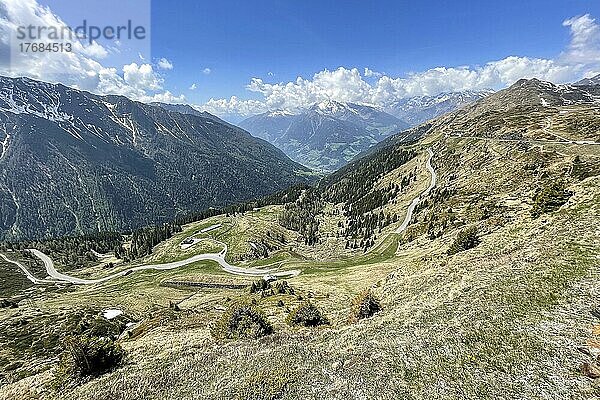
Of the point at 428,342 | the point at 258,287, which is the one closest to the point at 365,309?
the point at 428,342

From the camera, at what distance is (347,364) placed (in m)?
25.6

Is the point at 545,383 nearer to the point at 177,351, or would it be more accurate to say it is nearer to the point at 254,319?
the point at 254,319

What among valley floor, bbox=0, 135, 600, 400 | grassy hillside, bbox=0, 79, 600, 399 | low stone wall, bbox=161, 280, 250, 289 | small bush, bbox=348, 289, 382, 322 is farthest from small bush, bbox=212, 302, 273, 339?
low stone wall, bbox=161, 280, 250, 289

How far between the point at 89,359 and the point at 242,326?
14.3m

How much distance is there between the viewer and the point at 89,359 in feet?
97.0

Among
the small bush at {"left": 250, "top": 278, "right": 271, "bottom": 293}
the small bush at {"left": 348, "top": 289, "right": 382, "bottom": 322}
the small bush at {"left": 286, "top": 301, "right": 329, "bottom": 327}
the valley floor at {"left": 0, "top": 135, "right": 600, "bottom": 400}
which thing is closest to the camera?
the valley floor at {"left": 0, "top": 135, "right": 600, "bottom": 400}

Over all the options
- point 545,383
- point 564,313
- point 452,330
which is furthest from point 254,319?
point 564,313

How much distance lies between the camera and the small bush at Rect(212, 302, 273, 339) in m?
34.0

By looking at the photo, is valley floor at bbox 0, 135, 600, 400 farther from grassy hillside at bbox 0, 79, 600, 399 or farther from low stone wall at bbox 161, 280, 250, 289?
low stone wall at bbox 161, 280, 250, 289

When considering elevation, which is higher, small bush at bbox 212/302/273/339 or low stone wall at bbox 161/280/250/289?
small bush at bbox 212/302/273/339

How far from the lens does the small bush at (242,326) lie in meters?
34.0

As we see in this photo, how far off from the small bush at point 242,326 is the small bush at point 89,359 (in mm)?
9844

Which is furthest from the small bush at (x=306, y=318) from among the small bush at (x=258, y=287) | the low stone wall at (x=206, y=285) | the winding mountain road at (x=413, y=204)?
the winding mountain road at (x=413, y=204)

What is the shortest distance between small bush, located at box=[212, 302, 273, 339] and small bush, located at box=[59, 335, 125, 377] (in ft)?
32.3
